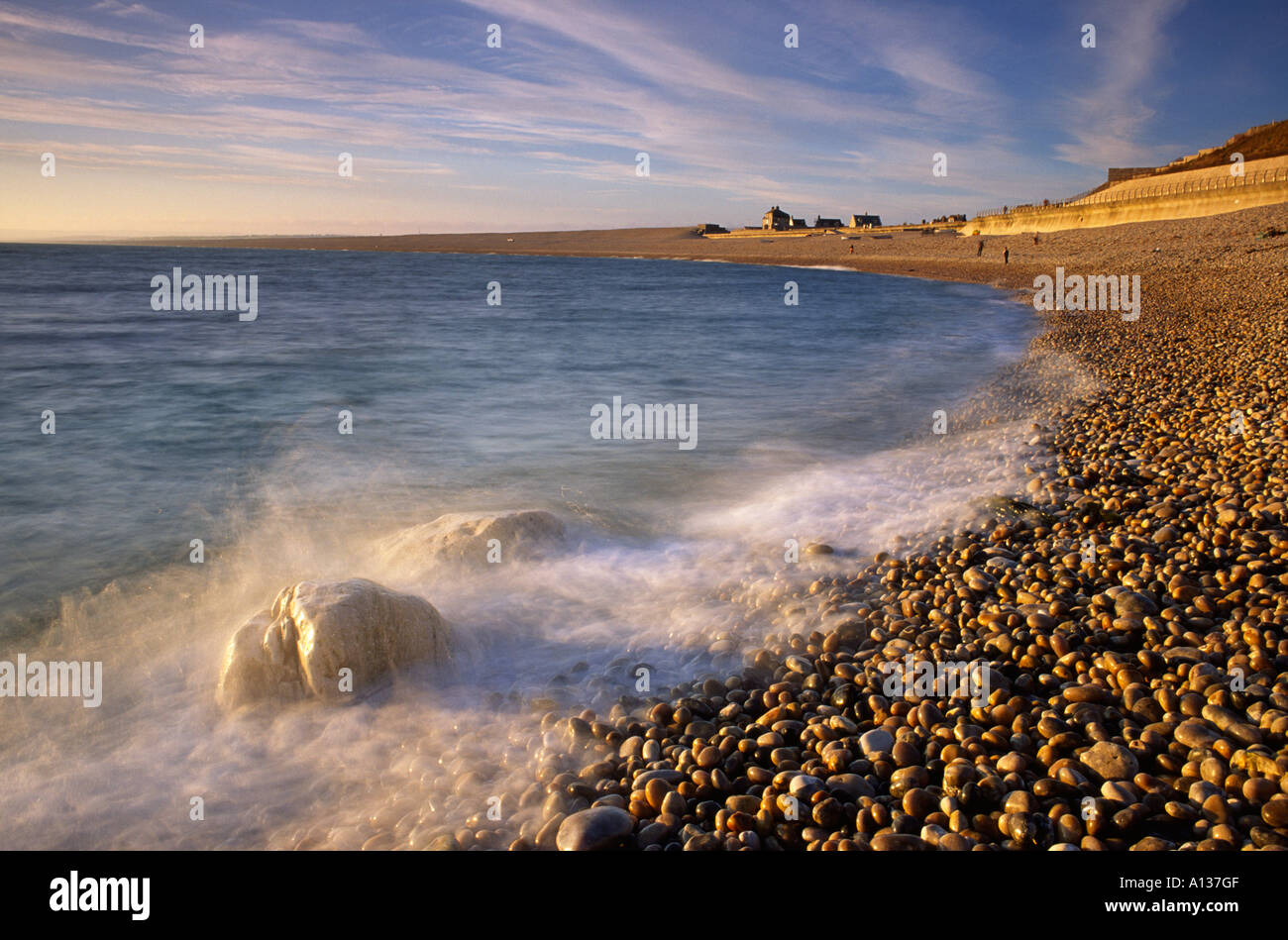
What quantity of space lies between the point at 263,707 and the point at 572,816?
2626 millimetres

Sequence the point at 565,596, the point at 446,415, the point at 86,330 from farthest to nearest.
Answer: the point at 86,330 < the point at 446,415 < the point at 565,596

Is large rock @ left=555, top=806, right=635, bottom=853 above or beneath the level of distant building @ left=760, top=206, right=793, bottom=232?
beneath

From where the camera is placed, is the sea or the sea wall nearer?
the sea

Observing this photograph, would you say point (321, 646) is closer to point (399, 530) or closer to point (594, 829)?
point (594, 829)

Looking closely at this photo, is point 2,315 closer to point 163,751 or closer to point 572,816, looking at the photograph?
point 163,751

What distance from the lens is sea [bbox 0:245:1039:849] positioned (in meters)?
4.16

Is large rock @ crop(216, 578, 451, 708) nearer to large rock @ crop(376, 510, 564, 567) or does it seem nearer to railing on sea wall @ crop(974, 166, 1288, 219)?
large rock @ crop(376, 510, 564, 567)

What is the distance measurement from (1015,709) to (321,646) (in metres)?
4.27

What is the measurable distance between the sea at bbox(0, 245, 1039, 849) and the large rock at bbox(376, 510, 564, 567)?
0.17 meters

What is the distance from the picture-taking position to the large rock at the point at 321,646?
15.6 feet

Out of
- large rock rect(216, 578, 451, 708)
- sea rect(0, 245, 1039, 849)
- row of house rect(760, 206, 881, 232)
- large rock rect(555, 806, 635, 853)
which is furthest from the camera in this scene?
row of house rect(760, 206, 881, 232)

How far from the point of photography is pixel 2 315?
31.4m

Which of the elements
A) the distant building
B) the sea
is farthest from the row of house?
the sea
